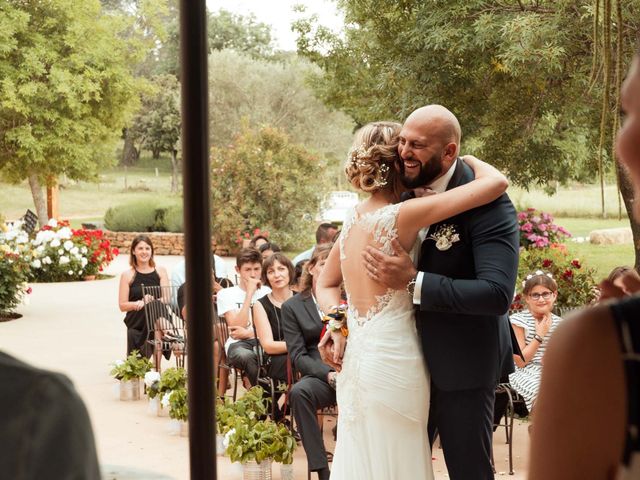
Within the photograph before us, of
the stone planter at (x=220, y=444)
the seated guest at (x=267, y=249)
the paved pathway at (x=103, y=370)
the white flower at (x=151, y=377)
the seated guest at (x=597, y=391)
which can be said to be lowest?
the paved pathway at (x=103, y=370)

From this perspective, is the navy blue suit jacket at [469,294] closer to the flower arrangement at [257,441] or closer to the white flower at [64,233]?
the flower arrangement at [257,441]

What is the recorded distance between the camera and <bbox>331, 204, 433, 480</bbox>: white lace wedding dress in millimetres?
2254

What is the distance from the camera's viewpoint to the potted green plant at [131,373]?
17.8ft

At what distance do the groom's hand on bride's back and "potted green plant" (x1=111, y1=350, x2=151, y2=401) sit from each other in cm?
340

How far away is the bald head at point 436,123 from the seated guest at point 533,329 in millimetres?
1966

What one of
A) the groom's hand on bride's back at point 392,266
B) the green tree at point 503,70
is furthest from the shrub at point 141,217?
the groom's hand on bride's back at point 392,266

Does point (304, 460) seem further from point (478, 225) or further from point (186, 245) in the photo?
point (186, 245)

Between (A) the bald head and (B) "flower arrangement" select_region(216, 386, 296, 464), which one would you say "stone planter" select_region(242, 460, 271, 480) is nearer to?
(B) "flower arrangement" select_region(216, 386, 296, 464)

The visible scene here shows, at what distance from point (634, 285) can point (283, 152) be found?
13.7 metres

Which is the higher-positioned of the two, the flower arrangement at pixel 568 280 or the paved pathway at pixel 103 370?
the flower arrangement at pixel 568 280

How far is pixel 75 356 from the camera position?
738cm

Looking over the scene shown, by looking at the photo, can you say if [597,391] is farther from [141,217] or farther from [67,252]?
[141,217]

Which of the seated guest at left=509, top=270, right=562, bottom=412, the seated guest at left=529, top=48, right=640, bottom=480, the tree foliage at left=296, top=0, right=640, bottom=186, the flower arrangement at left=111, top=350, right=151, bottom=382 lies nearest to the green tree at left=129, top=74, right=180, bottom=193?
the tree foliage at left=296, top=0, right=640, bottom=186

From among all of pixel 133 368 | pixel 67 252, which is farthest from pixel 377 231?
pixel 67 252
